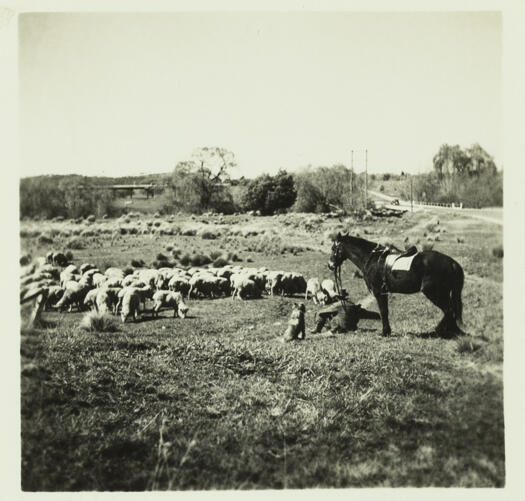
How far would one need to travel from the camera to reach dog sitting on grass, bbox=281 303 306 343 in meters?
6.59

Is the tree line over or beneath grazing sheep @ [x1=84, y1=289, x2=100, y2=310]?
over

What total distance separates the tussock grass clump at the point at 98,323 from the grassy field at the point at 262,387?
0.27 ft

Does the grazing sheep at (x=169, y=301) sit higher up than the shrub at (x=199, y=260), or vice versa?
the shrub at (x=199, y=260)

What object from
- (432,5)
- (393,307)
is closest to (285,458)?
(393,307)

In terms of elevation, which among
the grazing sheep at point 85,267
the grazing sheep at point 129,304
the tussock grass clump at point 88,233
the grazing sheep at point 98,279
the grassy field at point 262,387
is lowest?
the grassy field at point 262,387

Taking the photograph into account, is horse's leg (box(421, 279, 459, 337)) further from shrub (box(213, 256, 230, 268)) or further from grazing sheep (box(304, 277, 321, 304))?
shrub (box(213, 256, 230, 268))

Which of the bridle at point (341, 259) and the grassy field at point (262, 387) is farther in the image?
the bridle at point (341, 259)

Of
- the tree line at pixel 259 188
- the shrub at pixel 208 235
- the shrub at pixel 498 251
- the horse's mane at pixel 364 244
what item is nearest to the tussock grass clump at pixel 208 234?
the shrub at pixel 208 235

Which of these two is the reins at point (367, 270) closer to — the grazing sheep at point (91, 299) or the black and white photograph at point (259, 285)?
the black and white photograph at point (259, 285)

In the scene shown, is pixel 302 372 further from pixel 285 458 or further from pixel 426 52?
pixel 426 52

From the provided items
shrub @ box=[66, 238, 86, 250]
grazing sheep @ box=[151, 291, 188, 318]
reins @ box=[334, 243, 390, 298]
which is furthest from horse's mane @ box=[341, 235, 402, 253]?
shrub @ box=[66, 238, 86, 250]

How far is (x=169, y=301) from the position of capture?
21.8 ft

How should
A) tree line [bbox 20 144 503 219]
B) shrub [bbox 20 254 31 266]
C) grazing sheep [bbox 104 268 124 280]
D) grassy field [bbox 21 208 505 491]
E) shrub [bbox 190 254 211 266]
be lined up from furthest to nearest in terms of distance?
1. shrub [bbox 190 254 211 266]
2. grazing sheep [bbox 104 268 124 280]
3. tree line [bbox 20 144 503 219]
4. shrub [bbox 20 254 31 266]
5. grassy field [bbox 21 208 505 491]

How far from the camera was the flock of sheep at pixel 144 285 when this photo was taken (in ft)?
21.3
